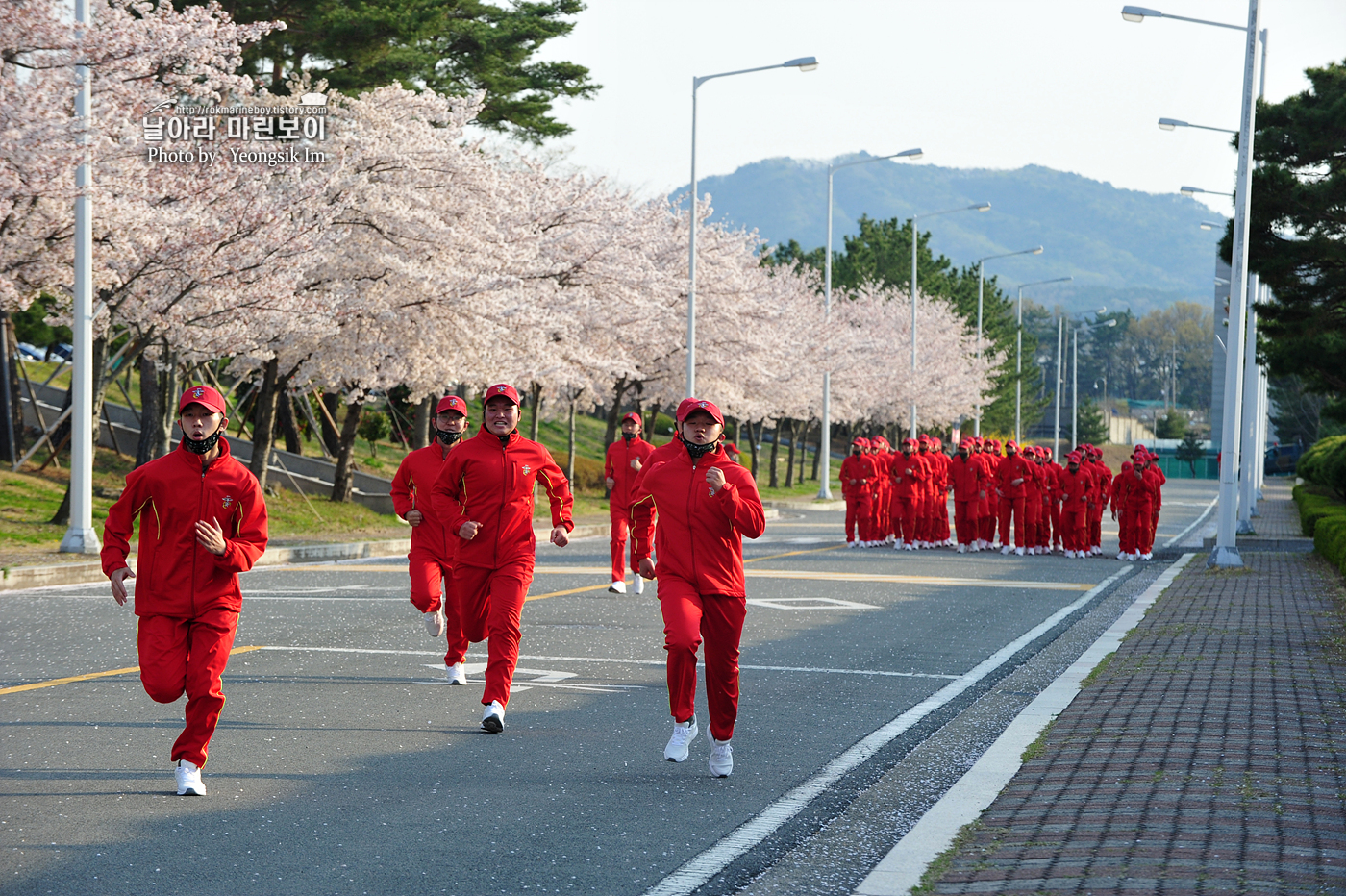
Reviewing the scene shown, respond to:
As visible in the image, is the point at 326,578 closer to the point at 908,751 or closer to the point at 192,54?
the point at 192,54

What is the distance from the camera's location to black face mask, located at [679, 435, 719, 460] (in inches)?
283

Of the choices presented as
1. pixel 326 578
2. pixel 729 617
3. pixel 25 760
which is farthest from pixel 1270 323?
pixel 25 760

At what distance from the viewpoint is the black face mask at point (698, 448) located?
7184mm

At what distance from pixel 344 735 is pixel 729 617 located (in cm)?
228

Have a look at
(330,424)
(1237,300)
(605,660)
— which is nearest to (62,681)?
(605,660)

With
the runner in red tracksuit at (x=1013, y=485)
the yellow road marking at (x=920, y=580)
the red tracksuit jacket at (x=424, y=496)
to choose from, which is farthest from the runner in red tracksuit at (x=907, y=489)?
the red tracksuit jacket at (x=424, y=496)

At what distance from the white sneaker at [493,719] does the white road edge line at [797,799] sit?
6.00 ft

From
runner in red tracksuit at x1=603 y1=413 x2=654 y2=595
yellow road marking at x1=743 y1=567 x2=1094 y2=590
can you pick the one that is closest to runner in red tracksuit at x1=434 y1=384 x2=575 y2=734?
runner in red tracksuit at x1=603 y1=413 x2=654 y2=595

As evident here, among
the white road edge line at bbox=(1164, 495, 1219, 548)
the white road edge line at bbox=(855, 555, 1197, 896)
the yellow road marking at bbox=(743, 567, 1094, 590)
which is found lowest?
the white road edge line at bbox=(1164, 495, 1219, 548)

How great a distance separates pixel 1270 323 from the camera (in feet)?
84.1

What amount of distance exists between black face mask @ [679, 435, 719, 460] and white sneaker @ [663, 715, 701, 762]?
1.31 meters

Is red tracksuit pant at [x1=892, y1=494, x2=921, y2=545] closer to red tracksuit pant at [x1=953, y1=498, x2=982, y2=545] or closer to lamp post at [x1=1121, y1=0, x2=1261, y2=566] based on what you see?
red tracksuit pant at [x1=953, y1=498, x2=982, y2=545]

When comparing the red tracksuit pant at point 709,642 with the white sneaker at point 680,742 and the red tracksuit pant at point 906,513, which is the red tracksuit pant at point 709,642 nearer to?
the white sneaker at point 680,742

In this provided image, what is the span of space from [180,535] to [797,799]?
302cm
